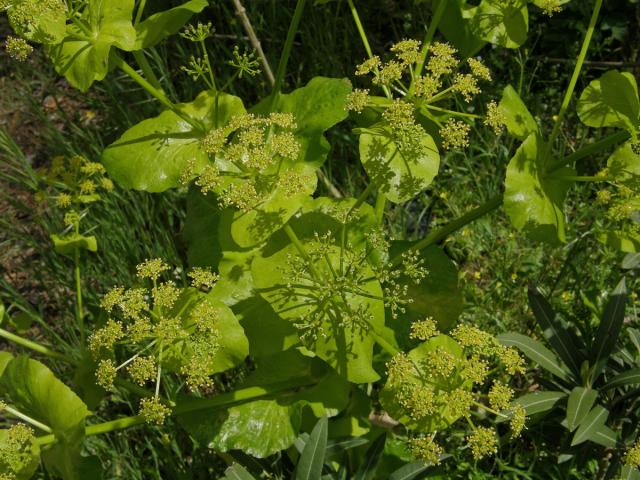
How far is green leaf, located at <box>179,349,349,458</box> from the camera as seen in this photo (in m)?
2.64

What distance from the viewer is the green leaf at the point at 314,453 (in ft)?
8.46

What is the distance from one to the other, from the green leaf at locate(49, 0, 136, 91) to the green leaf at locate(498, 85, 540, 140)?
150cm

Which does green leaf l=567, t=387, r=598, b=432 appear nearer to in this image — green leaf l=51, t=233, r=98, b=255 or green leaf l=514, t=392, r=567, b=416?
green leaf l=514, t=392, r=567, b=416

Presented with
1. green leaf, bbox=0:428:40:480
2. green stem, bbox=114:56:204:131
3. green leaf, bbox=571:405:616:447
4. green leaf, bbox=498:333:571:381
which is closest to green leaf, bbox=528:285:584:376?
green leaf, bbox=498:333:571:381

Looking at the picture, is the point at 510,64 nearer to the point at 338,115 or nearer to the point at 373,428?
the point at 338,115

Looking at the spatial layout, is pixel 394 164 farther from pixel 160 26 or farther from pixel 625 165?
pixel 160 26

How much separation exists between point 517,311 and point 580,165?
4.76ft

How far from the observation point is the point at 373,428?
3225 millimetres

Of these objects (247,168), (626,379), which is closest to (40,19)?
(247,168)

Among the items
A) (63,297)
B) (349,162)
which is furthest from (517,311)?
(63,297)

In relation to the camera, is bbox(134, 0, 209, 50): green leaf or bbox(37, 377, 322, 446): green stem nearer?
bbox(37, 377, 322, 446): green stem

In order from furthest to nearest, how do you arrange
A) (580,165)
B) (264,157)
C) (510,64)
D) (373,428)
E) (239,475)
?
(510,64), (580,165), (373,428), (239,475), (264,157)

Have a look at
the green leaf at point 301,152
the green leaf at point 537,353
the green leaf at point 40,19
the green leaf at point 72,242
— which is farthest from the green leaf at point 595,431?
the green leaf at point 40,19

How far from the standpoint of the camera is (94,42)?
2443mm
